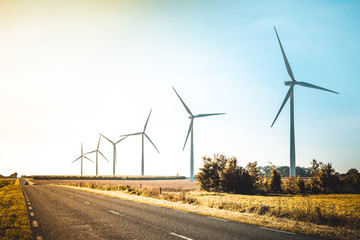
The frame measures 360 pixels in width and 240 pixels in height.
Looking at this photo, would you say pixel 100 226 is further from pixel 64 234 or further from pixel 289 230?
pixel 289 230

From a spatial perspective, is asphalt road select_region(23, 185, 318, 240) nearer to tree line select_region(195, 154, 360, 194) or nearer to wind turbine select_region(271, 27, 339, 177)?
tree line select_region(195, 154, 360, 194)

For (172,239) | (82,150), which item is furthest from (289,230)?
(82,150)

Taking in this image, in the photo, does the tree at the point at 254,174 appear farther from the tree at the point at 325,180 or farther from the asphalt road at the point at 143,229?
the asphalt road at the point at 143,229

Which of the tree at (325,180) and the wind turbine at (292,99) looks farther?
the wind turbine at (292,99)

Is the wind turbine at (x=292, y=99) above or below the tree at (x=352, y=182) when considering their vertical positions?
above

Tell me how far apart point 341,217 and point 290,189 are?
2165 cm

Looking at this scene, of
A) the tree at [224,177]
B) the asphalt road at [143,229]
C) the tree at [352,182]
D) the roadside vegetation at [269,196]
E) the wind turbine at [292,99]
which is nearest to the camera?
the asphalt road at [143,229]

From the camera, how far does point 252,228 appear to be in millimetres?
11656

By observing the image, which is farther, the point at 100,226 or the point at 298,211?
the point at 298,211

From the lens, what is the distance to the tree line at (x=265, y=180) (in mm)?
31516

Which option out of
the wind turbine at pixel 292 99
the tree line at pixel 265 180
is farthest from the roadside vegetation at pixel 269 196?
the wind turbine at pixel 292 99

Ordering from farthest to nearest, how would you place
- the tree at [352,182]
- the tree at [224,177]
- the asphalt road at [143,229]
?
the tree at [224,177] → the tree at [352,182] → the asphalt road at [143,229]

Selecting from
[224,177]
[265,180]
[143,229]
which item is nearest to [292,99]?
[265,180]

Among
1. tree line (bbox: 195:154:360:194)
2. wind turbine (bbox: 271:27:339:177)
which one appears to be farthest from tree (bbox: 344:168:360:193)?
wind turbine (bbox: 271:27:339:177)
